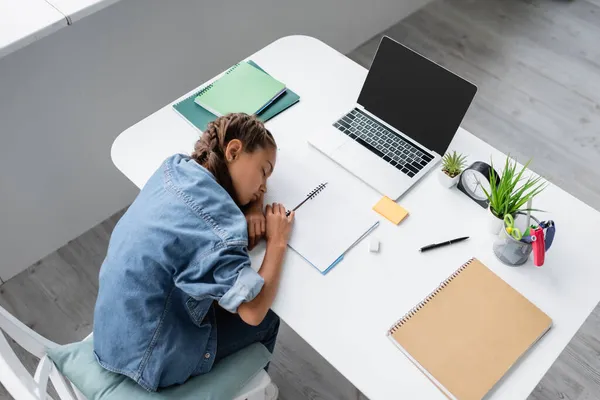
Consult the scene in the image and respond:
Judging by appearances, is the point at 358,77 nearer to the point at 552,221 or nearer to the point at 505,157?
the point at 505,157

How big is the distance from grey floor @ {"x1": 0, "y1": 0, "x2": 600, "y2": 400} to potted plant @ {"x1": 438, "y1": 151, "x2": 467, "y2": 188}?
795 mm

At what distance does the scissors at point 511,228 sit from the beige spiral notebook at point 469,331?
0.32 ft

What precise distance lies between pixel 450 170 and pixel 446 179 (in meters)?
0.02

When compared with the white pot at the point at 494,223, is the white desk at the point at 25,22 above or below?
below

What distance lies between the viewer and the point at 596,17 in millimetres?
3072

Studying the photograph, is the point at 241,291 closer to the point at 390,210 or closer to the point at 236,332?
the point at 236,332

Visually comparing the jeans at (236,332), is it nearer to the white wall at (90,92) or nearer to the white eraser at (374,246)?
the white eraser at (374,246)

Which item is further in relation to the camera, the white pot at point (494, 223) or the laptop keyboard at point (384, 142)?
the laptop keyboard at point (384, 142)

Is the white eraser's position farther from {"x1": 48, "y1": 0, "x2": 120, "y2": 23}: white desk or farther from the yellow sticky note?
{"x1": 48, "y1": 0, "x2": 120, "y2": 23}: white desk

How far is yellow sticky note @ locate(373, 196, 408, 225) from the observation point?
1.30 meters

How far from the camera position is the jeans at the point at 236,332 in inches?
52.6

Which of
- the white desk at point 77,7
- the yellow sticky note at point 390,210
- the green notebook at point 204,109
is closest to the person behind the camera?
the yellow sticky note at point 390,210

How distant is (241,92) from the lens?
1.53 metres

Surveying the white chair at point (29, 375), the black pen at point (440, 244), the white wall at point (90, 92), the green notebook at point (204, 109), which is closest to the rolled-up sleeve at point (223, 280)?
the white chair at point (29, 375)
